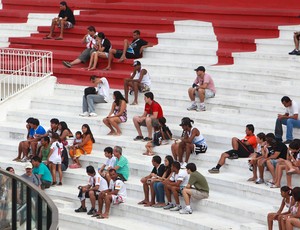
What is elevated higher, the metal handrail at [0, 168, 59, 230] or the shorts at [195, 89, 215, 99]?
the shorts at [195, 89, 215, 99]

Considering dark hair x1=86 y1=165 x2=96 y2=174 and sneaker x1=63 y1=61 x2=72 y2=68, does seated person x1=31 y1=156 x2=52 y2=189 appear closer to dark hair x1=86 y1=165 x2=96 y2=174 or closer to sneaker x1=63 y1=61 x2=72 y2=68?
dark hair x1=86 y1=165 x2=96 y2=174

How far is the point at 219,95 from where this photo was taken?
22.5 meters

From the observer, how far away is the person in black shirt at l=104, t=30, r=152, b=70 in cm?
2425

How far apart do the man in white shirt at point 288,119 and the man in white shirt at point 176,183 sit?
166 cm

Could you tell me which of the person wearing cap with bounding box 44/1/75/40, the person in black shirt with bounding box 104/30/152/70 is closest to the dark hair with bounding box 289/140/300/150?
the person in black shirt with bounding box 104/30/152/70

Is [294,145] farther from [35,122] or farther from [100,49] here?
[100,49]

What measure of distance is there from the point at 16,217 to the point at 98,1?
17.2 meters

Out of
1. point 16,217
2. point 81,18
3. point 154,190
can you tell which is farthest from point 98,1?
point 16,217

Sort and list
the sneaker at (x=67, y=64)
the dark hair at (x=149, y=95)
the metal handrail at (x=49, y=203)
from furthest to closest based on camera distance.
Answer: the sneaker at (x=67, y=64) < the dark hair at (x=149, y=95) < the metal handrail at (x=49, y=203)

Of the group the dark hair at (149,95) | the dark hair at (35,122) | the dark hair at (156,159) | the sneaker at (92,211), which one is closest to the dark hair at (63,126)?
the dark hair at (35,122)

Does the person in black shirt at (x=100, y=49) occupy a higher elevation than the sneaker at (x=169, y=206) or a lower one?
higher

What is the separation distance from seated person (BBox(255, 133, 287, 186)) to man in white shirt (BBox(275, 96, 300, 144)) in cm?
87

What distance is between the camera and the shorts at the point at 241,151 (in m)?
19.7

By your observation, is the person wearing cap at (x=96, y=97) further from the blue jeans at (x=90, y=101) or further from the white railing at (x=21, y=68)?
the white railing at (x=21, y=68)
